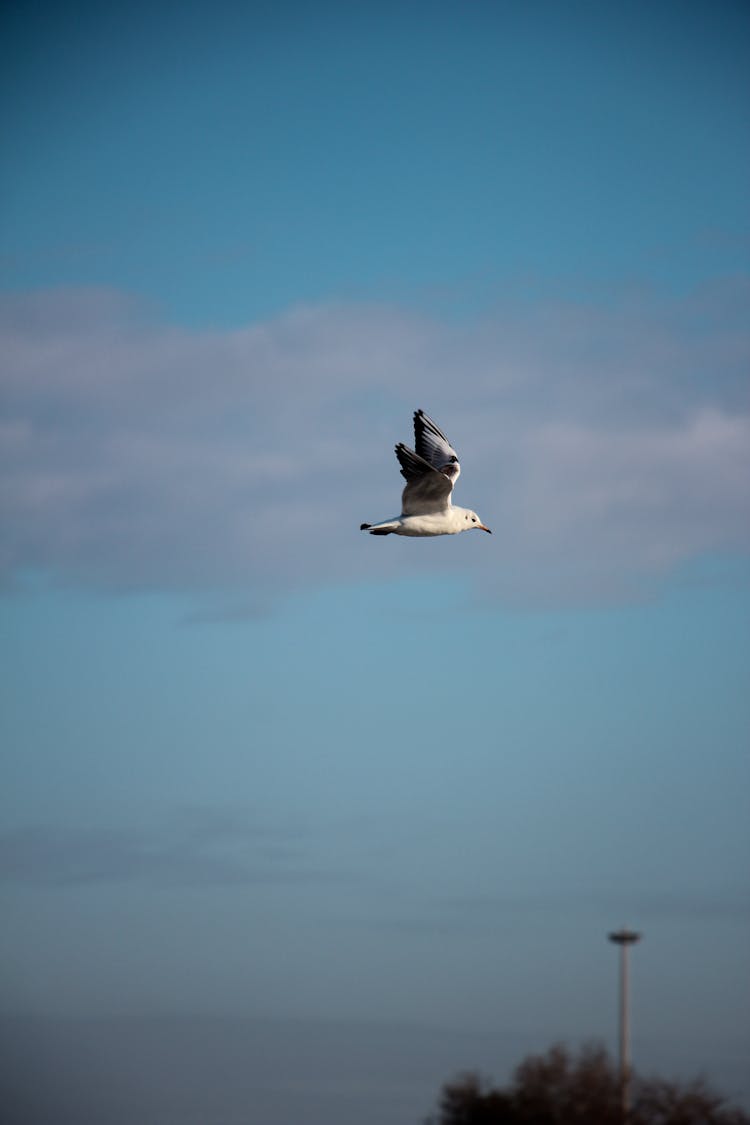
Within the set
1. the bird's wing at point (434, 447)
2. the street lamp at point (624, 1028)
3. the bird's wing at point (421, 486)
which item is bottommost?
the street lamp at point (624, 1028)

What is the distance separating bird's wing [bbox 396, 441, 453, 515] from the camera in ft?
144

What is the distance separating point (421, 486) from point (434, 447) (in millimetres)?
3989

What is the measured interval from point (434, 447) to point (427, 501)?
11.6 ft

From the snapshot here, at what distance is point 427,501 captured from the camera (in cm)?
4500

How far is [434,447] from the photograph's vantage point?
4819cm

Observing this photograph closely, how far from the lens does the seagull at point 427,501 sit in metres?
44.1

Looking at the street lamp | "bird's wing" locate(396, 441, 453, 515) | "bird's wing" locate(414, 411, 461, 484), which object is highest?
"bird's wing" locate(414, 411, 461, 484)

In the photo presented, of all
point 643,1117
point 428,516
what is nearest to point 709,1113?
point 643,1117

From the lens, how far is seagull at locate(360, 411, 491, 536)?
1735 inches

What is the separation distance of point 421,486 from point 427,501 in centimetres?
71

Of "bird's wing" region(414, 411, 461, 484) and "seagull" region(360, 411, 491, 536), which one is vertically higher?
"bird's wing" region(414, 411, 461, 484)

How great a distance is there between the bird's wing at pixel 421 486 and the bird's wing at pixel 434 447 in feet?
4.39

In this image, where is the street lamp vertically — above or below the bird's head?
below

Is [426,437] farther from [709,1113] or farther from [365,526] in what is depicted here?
[709,1113]
